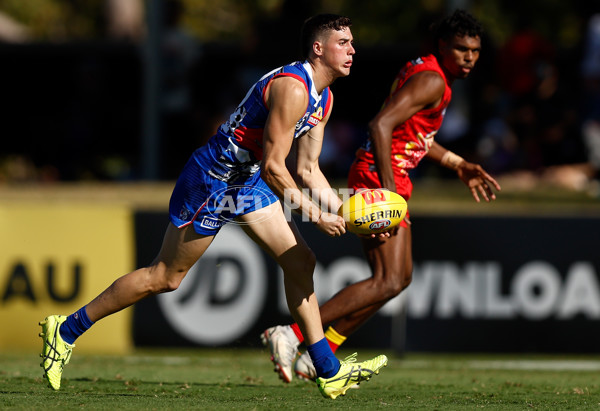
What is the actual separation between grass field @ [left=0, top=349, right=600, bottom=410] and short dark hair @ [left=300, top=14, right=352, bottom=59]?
228 cm

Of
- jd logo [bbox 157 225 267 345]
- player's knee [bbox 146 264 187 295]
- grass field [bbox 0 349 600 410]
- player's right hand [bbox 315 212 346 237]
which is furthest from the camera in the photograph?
jd logo [bbox 157 225 267 345]

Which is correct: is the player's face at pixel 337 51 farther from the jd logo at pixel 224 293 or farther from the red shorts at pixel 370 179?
the jd logo at pixel 224 293

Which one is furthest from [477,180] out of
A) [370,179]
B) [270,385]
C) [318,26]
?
[270,385]

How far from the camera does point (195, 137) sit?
49.6ft

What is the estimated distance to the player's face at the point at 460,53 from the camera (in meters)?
7.66

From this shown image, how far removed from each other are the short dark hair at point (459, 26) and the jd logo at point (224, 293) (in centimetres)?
395

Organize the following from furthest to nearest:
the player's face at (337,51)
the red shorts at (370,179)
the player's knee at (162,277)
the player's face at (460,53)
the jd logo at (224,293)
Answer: the jd logo at (224,293)
the red shorts at (370,179)
the player's face at (460,53)
the player's knee at (162,277)
the player's face at (337,51)

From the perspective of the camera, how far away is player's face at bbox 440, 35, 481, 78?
25.1ft

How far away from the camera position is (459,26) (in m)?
7.67

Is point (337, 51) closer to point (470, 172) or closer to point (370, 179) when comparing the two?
point (370, 179)

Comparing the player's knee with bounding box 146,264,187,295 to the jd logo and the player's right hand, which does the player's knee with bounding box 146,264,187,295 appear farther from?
the jd logo

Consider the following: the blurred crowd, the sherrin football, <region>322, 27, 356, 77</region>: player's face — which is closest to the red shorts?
the sherrin football

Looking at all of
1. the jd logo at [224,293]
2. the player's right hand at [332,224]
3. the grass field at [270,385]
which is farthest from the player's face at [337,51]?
the jd logo at [224,293]

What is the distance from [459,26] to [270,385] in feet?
9.89
